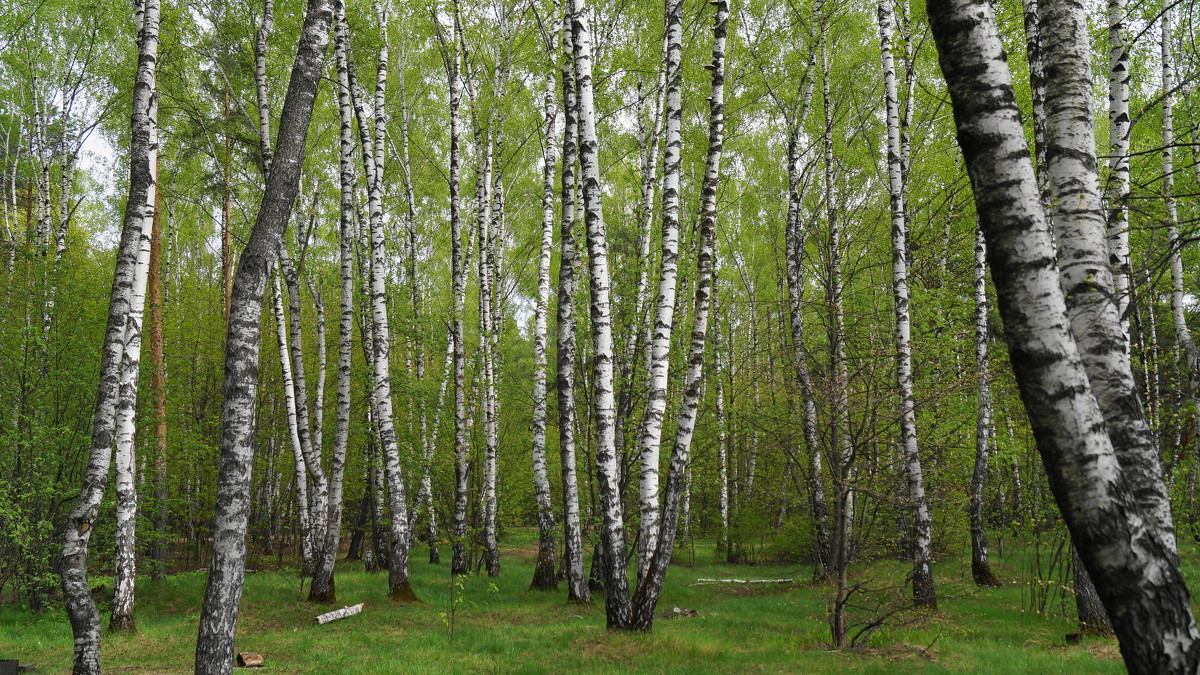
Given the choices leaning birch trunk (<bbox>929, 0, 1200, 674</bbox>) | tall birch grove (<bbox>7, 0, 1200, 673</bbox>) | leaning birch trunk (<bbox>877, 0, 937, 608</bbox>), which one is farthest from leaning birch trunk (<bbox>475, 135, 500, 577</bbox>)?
leaning birch trunk (<bbox>929, 0, 1200, 674</bbox>)

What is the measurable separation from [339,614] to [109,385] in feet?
17.5

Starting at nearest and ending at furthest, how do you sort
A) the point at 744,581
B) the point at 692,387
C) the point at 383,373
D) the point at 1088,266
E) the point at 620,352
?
the point at 1088,266 < the point at 692,387 < the point at 383,373 < the point at 620,352 < the point at 744,581

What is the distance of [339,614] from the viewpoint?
10.0 m

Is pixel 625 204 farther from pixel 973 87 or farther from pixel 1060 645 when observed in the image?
pixel 973 87

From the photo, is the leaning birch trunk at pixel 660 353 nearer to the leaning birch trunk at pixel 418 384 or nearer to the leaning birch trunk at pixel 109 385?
the leaning birch trunk at pixel 109 385

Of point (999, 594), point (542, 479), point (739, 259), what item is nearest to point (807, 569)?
point (999, 594)

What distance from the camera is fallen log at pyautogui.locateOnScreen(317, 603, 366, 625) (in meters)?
9.84

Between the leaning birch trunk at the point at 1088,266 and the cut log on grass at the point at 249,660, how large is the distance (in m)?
8.19

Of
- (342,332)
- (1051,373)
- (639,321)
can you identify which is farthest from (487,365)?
(1051,373)

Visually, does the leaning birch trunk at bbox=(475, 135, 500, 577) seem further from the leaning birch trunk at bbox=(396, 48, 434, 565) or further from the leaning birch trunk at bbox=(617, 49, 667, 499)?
the leaning birch trunk at bbox=(617, 49, 667, 499)

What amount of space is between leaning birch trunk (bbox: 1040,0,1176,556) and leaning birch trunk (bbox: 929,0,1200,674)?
55 centimetres

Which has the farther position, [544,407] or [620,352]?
[620,352]

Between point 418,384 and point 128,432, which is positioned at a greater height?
point 418,384

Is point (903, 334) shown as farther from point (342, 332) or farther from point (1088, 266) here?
point (342, 332)
